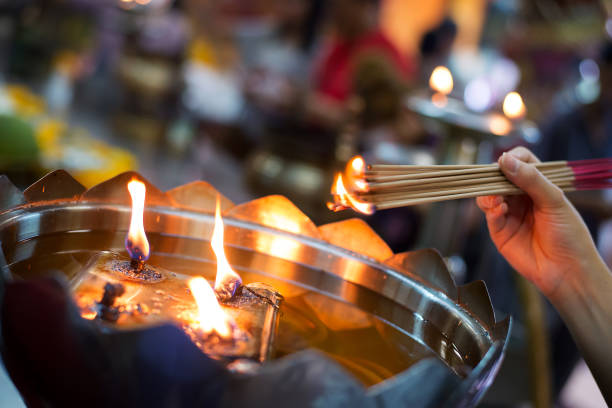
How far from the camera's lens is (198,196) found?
0.61 meters

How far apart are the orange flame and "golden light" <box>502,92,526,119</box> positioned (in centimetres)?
84

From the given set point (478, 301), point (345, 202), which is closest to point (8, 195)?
point (345, 202)

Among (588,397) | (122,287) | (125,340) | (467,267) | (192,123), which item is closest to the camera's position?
(125,340)

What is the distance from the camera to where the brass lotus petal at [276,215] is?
59 centimetres

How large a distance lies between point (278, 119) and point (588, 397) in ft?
6.21

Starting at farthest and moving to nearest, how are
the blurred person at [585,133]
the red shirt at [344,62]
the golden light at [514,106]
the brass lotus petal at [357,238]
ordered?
the red shirt at [344,62], the blurred person at [585,133], the golden light at [514,106], the brass lotus petal at [357,238]

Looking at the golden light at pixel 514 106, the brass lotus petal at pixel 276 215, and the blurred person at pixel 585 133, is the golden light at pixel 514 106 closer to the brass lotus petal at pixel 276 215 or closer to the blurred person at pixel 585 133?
the brass lotus petal at pixel 276 215

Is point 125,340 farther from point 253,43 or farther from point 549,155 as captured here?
point 253,43

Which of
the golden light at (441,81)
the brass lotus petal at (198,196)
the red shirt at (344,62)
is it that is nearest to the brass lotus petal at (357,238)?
the brass lotus petal at (198,196)

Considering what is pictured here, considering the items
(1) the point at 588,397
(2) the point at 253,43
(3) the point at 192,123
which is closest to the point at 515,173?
(1) the point at 588,397

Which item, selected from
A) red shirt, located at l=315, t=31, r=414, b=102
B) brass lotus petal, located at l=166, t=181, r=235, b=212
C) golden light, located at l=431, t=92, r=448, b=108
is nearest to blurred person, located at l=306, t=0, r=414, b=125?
red shirt, located at l=315, t=31, r=414, b=102

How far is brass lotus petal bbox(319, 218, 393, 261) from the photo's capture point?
581 mm

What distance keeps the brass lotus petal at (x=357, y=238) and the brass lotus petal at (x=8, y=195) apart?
0.92 feet

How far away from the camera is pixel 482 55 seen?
19.0 feet
